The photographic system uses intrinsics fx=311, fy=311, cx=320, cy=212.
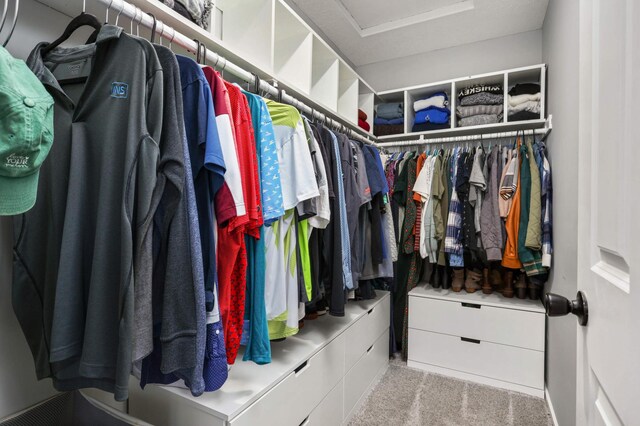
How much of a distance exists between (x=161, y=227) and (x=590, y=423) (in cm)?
97

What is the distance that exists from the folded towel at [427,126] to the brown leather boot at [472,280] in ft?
3.85

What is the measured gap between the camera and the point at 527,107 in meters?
2.21

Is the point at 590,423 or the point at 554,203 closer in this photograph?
the point at 590,423

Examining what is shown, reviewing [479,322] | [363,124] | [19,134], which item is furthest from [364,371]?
[19,134]

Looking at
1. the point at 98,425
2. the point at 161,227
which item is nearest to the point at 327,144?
the point at 161,227

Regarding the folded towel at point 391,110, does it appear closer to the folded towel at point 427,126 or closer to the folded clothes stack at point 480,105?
the folded towel at point 427,126

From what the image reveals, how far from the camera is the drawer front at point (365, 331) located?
5.70 feet

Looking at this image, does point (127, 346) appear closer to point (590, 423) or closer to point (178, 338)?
point (178, 338)

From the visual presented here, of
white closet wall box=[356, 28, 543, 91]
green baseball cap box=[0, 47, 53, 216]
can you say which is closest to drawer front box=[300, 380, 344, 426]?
green baseball cap box=[0, 47, 53, 216]

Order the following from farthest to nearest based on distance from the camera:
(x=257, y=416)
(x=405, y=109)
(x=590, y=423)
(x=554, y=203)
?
(x=405, y=109) < (x=554, y=203) < (x=257, y=416) < (x=590, y=423)

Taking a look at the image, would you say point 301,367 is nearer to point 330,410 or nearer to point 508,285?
point 330,410

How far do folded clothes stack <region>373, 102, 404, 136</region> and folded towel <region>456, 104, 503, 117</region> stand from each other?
48 centimetres

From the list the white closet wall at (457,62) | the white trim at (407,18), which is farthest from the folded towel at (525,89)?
the white trim at (407,18)

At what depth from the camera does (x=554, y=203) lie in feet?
6.17
